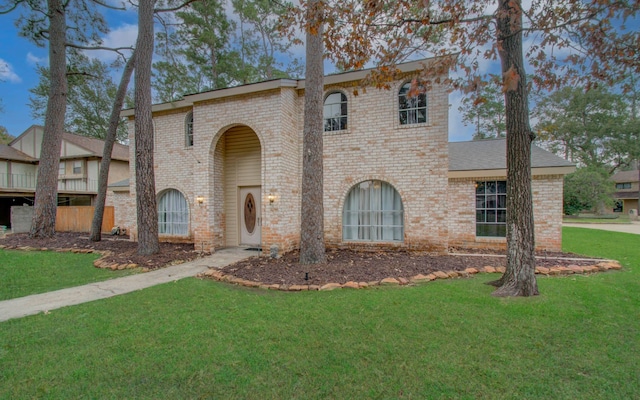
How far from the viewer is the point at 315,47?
6.85m

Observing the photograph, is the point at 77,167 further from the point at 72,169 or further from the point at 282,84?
the point at 282,84

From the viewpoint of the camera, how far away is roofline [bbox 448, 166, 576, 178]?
825 centimetres

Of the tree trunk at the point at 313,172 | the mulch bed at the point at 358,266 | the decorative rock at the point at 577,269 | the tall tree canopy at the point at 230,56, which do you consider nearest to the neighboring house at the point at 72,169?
the tall tree canopy at the point at 230,56

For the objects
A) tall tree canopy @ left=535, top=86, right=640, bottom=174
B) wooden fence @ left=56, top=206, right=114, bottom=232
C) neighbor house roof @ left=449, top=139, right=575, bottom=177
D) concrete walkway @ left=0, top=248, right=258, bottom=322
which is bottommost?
concrete walkway @ left=0, top=248, right=258, bottom=322

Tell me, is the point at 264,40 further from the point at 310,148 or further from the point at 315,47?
the point at 310,148

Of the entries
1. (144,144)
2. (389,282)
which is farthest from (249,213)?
(389,282)

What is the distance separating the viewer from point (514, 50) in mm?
4703

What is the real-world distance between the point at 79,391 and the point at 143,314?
1.73 meters

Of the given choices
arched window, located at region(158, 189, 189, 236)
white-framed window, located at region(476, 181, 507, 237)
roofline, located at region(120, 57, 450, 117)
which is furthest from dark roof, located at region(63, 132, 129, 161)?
white-framed window, located at region(476, 181, 507, 237)

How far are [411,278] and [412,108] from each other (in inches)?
201

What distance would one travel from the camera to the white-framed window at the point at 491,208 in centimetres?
911

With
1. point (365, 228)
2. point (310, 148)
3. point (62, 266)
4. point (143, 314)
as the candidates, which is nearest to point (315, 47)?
point (310, 148)

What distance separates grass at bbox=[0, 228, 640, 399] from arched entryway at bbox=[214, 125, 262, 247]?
527 cm

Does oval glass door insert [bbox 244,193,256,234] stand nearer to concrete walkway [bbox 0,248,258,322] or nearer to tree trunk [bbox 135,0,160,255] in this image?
concrete walkway [bbox 0,248,258,322]
